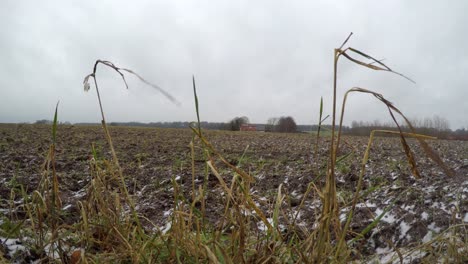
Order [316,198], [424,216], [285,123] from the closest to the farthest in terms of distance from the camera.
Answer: [424,216]
[316,198]
[285,123]

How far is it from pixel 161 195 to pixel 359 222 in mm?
2840

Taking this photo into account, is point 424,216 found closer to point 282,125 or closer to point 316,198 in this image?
point 316,198

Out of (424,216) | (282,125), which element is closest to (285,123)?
(282,125)

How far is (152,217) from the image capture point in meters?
3.22

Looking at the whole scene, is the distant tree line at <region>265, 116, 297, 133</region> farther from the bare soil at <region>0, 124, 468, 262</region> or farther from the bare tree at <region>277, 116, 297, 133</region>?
the bare soil at <region>0, 124, 468, 262</region>

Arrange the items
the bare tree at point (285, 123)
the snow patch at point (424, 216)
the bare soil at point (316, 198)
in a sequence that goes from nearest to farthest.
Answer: the bare soil at point (316, 198) → the snow patch at point (424, 216) → the bare tree at point (285, 123)

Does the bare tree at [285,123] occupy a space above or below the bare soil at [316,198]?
above

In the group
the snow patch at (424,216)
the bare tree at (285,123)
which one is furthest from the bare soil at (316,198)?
the bare tree at (285,123)

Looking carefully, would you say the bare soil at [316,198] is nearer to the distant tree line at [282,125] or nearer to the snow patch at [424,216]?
the snow patch at [424,216]

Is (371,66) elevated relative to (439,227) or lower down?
elevated

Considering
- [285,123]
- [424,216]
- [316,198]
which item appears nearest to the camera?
[424,216]

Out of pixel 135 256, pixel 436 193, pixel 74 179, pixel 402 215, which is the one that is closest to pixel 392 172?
pixel 436 193

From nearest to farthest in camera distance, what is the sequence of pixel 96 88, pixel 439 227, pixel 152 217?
pixel 96 88
pixel 439 227
pixel 152 217

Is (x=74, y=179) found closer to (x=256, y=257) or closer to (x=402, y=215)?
(x=256, y=257)
